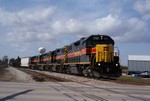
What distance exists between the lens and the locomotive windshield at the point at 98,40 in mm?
33188

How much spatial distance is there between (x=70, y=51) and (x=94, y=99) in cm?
3070

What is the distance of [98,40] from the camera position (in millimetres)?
33594

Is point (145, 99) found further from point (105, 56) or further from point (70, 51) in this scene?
point (70, 51)

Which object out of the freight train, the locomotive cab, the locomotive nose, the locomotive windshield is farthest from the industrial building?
the locomotive nose

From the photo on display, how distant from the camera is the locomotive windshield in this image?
3319 centimetres

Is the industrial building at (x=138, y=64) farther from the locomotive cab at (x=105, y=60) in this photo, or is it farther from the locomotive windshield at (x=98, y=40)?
the locomotive cab at (x=105, y=60)

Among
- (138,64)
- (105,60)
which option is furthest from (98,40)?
(138,64)

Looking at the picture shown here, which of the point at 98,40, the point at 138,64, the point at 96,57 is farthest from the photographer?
the point at 138,64

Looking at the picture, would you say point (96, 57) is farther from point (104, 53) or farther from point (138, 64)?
point (138, 64)

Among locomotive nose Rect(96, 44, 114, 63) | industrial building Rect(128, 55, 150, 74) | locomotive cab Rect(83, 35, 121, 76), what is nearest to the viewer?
locomotive cab Rect(83, 35, 121, 76)

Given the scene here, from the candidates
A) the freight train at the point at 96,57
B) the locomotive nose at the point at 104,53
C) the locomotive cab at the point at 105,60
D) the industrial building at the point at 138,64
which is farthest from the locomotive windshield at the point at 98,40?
the industrial building at the point at 138,64

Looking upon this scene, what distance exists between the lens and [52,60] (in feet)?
202

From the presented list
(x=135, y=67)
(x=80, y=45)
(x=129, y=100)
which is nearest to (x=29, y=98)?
(x=129, y=100)

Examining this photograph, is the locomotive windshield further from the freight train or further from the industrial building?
the industrial building
